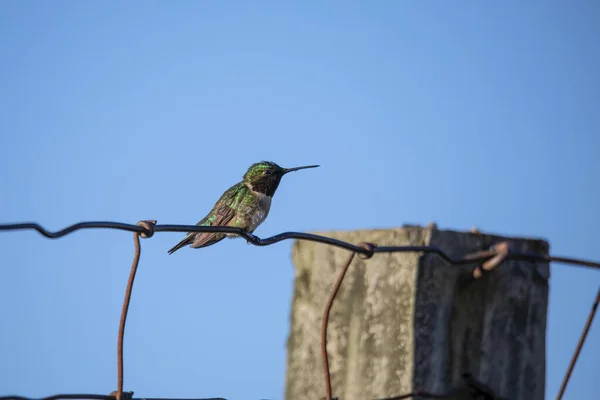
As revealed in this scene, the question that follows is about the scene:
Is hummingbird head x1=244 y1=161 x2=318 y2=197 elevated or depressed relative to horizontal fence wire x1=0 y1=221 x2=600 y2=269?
elevated

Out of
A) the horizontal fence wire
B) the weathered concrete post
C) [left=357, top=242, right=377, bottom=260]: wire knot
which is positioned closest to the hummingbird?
the horizontal fence wire

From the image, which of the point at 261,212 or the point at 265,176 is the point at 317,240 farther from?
the point at 265,176

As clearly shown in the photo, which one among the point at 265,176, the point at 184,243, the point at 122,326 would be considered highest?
the point at 265,176

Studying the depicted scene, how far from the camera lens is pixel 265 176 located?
7191mm

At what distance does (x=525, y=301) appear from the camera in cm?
309

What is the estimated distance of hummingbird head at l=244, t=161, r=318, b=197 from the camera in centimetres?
710

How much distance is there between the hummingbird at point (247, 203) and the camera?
21.8 feet

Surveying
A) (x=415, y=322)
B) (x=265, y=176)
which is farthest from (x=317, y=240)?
(x=265, y=176)

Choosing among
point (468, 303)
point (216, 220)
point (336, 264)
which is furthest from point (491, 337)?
point (216, 220)

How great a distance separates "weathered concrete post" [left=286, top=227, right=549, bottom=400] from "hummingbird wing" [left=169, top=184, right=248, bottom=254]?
353cm

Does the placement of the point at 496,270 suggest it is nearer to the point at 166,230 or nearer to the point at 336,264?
the point at 336,264

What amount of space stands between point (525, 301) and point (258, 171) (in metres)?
4.27

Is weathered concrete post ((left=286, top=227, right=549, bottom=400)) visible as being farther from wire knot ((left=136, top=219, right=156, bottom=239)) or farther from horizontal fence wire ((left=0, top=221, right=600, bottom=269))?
wire knot ((left=136, top=219, right=156, bottom=239))

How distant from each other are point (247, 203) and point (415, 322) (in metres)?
4.12
